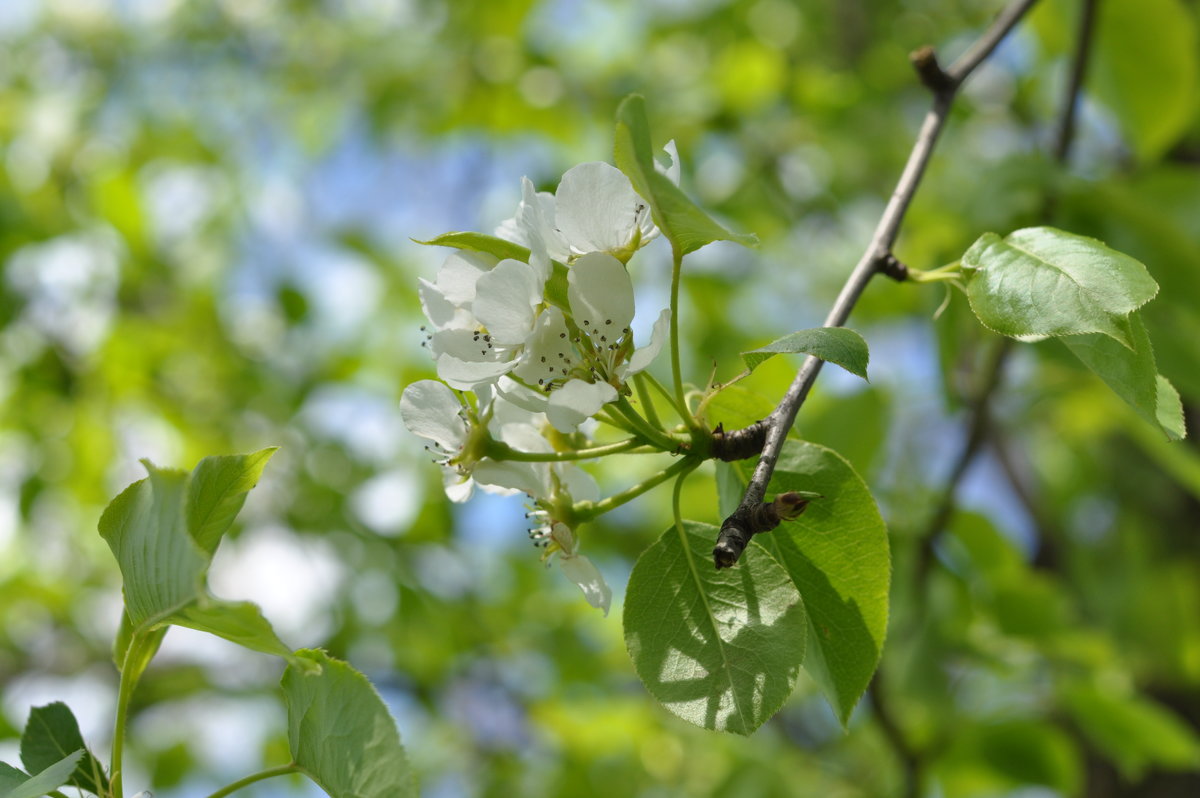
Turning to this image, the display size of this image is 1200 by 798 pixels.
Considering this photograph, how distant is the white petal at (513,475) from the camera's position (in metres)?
0.65

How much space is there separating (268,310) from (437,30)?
93cm

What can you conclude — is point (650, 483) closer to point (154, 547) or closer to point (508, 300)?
point (508, 300)

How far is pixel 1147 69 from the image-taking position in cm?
138

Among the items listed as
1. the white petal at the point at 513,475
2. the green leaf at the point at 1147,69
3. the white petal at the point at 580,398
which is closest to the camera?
the white petal at the point at 580,398

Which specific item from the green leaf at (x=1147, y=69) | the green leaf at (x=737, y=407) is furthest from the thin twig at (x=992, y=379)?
the green leaf at (x=737, y=407)

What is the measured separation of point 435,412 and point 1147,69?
122 centimetres

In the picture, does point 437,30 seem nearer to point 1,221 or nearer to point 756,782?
point 1,221

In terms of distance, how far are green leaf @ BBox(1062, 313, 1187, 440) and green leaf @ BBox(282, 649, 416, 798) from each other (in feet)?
1.51

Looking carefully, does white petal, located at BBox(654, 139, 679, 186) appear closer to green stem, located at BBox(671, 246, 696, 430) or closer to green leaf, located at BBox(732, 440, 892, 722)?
green stem, located at BBox(671, 246, 696, 430)

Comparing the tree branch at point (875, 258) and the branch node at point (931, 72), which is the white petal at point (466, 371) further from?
the branch node at point (931, 72)

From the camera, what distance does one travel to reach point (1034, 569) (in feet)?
8.20

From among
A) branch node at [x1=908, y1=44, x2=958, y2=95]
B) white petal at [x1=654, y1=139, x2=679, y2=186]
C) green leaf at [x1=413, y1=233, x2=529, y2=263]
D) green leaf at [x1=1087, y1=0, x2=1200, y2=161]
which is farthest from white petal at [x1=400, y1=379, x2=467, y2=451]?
green leaf at [x1=1087, y1=0, x2=1200, y2=161]

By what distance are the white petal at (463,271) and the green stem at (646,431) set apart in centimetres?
12

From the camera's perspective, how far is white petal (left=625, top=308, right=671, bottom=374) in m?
0.58
